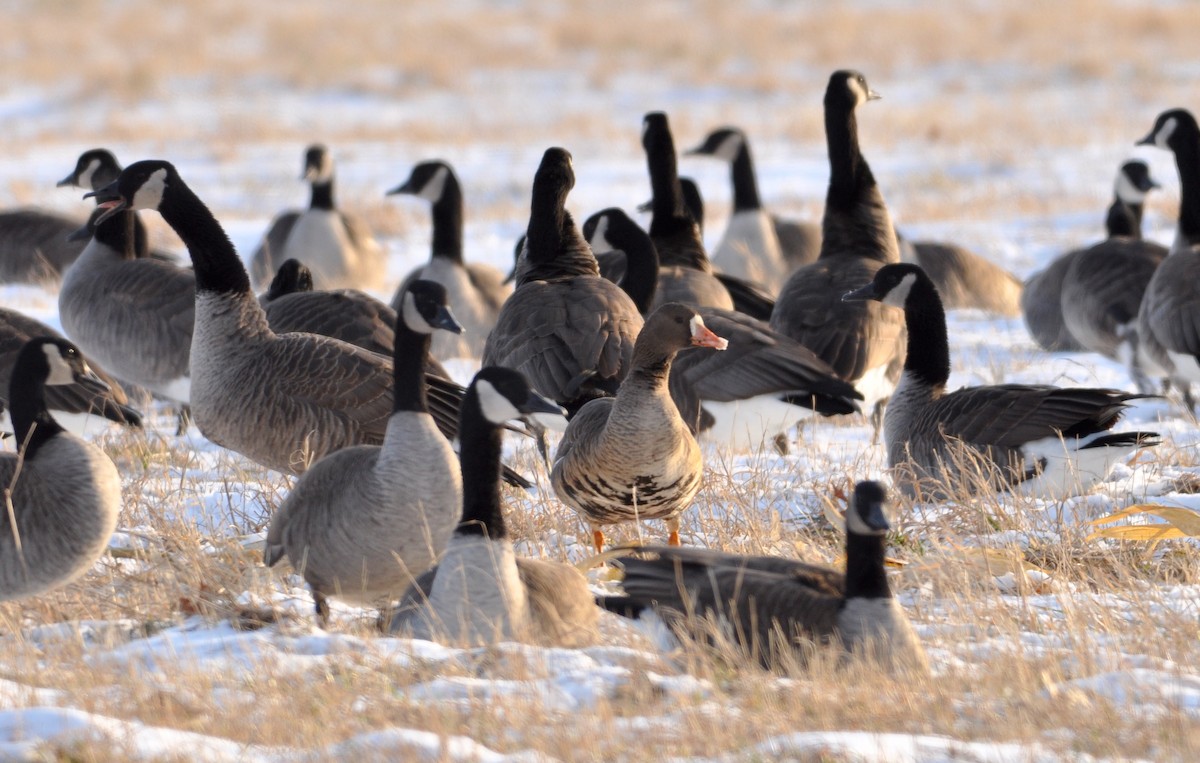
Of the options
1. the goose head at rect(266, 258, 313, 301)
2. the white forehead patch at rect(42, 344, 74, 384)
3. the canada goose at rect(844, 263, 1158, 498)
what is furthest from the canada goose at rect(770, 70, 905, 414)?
the white forehead patch at rect(42, 344, 74, 384)

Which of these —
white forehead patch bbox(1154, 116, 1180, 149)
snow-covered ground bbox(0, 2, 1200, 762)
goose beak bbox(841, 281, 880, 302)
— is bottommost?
snow-covered ground bbox(0, 2, 1200, 762)

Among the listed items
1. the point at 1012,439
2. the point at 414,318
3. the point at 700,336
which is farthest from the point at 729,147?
the point at 414,318

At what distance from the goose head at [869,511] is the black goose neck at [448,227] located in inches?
329

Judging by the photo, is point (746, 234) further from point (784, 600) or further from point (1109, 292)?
point (784, 600)

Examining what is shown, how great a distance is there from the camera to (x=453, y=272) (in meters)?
12.6

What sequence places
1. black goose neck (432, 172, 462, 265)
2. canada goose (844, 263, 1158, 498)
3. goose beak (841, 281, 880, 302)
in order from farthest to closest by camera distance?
1. black goose neck (432, 172, 462, 265)
2. goose beak (841, 281, 880, 302)
3. canada goose (844, 263, 1158, 498)

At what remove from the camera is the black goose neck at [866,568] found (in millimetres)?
4754

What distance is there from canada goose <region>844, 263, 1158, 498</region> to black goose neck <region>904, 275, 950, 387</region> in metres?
0.18

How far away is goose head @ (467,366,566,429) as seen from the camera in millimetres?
5102

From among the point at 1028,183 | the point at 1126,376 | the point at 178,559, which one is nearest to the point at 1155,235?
the point at 1028,183

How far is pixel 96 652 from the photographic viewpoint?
16.1ft

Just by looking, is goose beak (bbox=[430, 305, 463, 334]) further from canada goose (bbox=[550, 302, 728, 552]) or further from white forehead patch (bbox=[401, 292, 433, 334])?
canada goose (bbox=[550, 302, 728, 552])

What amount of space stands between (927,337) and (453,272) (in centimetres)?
553

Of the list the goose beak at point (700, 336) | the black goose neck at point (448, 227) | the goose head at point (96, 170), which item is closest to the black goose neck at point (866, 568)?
the goose beak at point (700, 336)
